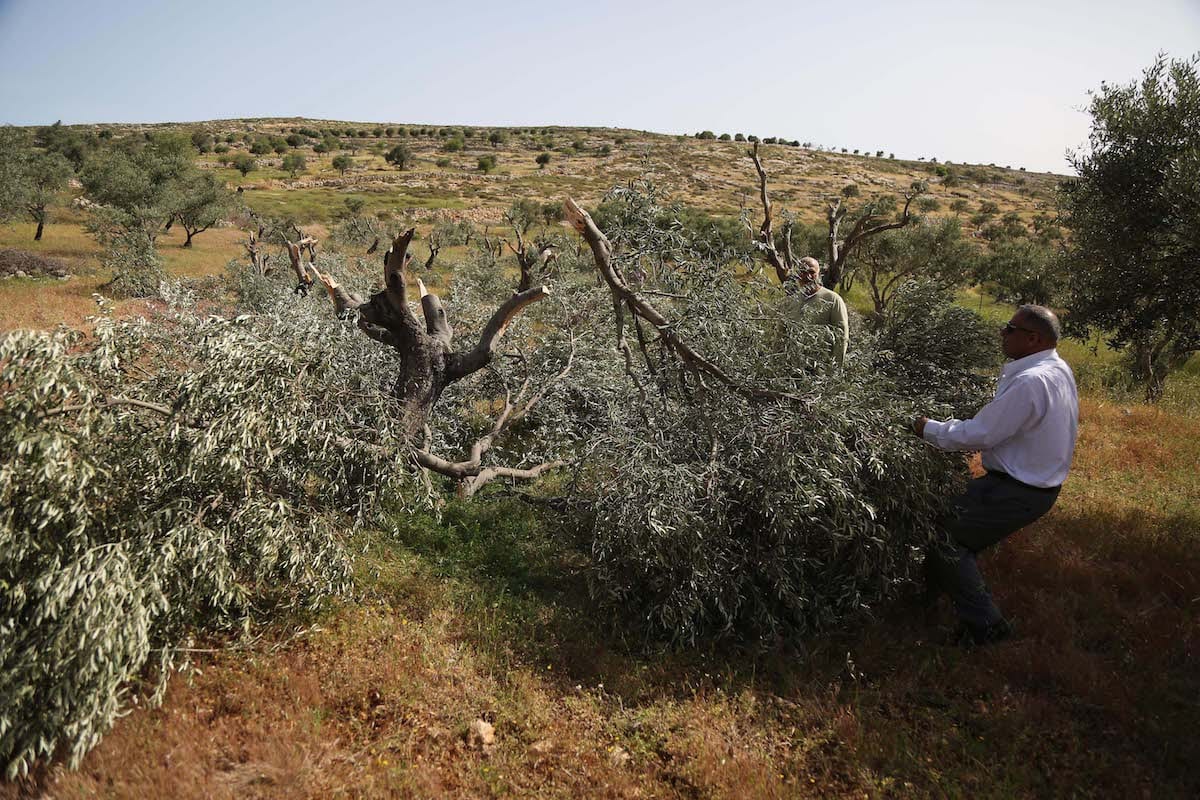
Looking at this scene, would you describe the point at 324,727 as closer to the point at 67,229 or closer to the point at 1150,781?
the point at 1150,781

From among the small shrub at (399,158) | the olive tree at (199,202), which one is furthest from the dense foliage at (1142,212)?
the small shrub at (399,158)

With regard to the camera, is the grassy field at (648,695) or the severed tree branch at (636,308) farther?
the severed tree branch at (636,308)

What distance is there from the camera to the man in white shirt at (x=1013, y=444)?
15.1ft

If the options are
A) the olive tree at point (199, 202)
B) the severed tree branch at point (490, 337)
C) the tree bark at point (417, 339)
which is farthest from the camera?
the olive tree at point (199, 202)

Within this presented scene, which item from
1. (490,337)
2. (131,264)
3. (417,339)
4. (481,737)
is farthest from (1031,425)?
(131,264)

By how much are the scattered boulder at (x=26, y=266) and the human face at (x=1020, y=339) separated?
30594mm

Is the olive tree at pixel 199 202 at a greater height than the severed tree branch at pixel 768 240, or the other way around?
the olive tree at pixel 199 202

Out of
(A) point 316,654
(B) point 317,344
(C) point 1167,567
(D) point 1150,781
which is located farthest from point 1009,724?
(B) point 317,344

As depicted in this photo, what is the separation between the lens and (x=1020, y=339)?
4.81 meters

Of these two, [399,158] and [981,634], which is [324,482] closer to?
[981,634]

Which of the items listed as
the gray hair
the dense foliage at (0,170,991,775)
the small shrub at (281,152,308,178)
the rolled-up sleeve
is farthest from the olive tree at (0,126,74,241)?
the small shrub at (281,152,308,178)

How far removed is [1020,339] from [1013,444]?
2.71ft

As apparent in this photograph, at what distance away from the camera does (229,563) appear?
4.44m

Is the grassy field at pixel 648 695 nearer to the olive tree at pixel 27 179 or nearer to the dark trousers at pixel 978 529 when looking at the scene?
the dark trousers at pixel 978 529
